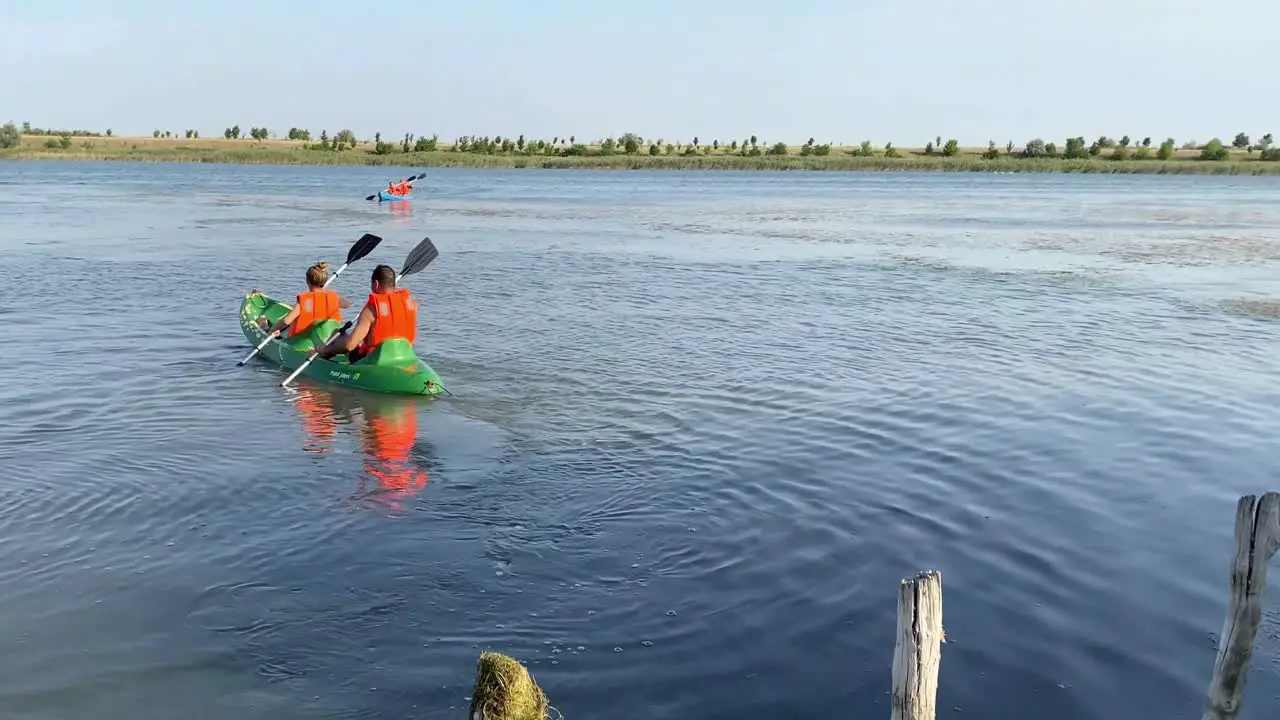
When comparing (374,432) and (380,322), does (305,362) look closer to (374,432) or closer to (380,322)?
(380,322)

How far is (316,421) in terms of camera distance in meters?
11.3

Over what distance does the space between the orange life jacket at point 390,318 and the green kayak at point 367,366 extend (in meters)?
0.13

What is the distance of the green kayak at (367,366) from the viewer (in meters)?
12.0

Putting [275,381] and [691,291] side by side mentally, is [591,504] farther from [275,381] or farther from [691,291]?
[691,291]

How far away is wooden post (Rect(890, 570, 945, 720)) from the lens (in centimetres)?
425

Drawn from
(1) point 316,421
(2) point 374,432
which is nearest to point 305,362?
(1) point 316,421

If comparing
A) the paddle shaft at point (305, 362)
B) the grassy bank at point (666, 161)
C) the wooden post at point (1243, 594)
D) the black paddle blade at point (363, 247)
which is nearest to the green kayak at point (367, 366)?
the paddle shaft at point (305, 362)

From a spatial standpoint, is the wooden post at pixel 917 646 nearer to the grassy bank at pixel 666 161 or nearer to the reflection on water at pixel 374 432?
the reflection on water at pixel 374 432

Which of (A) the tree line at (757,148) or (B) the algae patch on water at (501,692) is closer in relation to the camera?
(B) the algae patch on water at (501,692)

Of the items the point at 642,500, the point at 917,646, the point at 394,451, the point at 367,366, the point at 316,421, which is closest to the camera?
the point at 917,646

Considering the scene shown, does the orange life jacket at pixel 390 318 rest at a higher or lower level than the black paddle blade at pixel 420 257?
lower

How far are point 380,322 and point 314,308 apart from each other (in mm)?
1783

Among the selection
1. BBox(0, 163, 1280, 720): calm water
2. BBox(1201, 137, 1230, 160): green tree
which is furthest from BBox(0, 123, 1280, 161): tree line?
BBox(0, 163, 1280, 720): calm water

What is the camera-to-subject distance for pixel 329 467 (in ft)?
31.4
